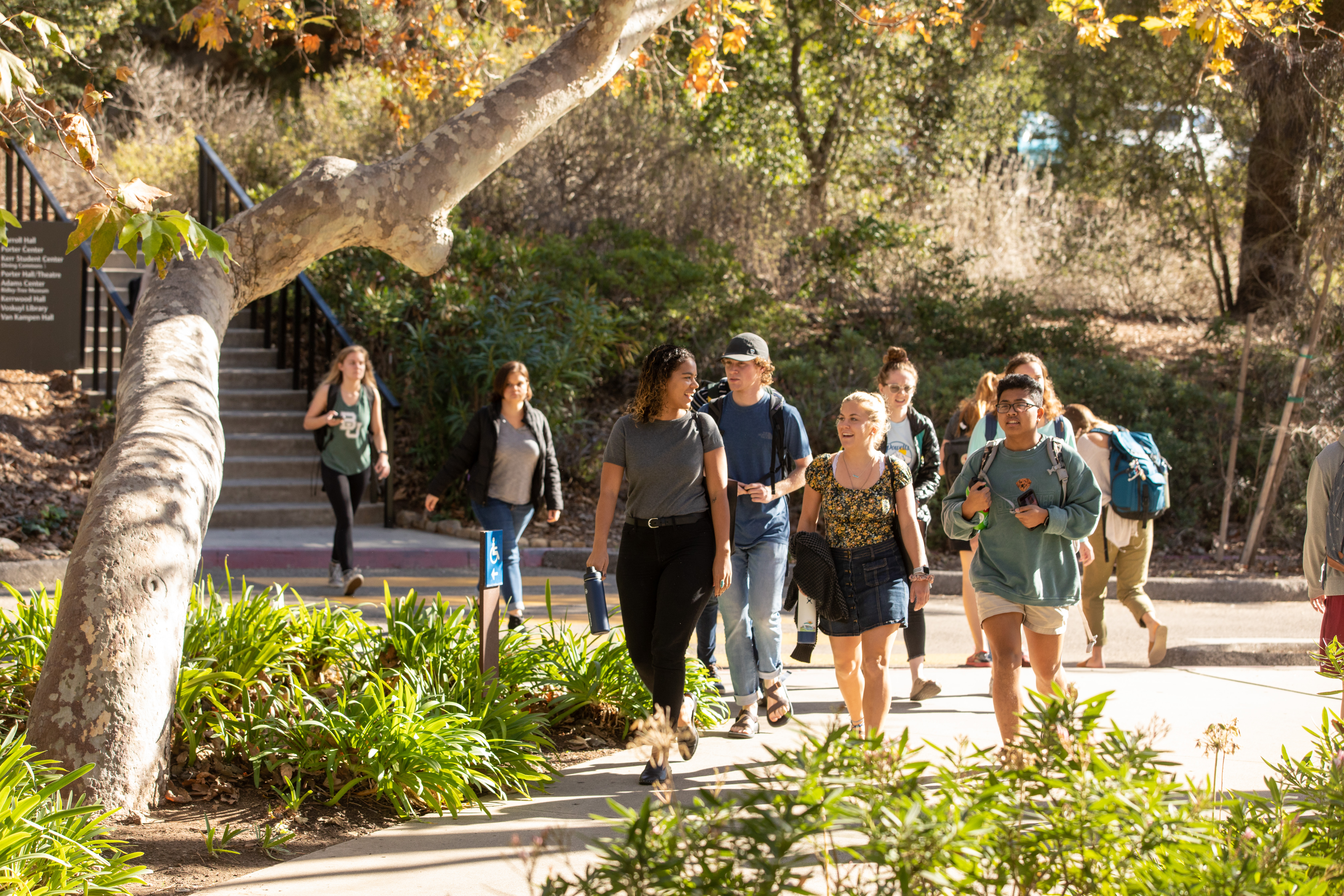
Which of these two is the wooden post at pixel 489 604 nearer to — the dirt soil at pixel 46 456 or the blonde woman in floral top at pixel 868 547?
the blonde woman in floral top at pixel 868 547

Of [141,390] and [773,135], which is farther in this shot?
[773,135]

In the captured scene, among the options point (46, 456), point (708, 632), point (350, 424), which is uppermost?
point (350, 424)

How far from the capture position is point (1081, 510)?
4707 millimetres

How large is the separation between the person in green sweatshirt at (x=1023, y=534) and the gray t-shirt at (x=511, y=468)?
334 centimetres

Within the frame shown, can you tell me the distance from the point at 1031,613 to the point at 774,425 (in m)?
1.60

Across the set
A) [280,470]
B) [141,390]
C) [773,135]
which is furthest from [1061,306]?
[141,390]

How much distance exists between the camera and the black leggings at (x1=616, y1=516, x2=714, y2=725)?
191 inches

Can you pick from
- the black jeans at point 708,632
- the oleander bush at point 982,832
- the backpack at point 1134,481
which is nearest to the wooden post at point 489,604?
the black jeans at point 708,632

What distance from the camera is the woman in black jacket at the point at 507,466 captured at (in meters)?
7.43

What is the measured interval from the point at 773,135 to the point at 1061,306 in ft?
18.7

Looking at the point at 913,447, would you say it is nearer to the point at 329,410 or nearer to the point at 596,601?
the point at 596,601

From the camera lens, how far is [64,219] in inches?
566

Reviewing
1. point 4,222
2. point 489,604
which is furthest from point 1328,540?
point 4,222

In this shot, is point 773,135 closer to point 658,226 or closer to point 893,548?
point 658,226
